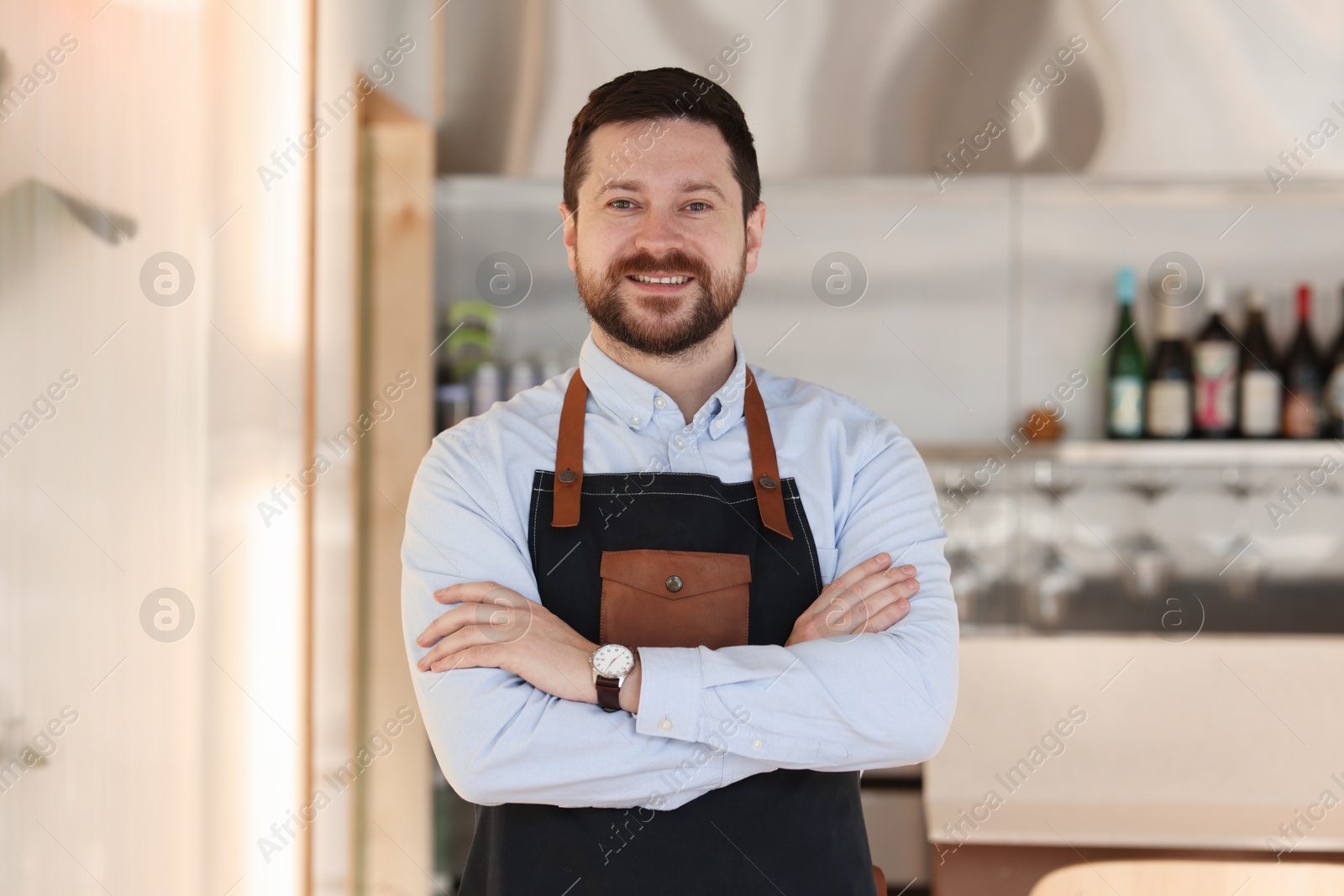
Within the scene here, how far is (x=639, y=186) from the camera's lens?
3.41ft

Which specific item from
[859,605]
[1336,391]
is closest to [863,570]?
[859,605]

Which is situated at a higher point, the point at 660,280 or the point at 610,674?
the point at 660,280

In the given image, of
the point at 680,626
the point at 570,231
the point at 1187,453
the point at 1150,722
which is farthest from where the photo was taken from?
→ the point at 1150,722

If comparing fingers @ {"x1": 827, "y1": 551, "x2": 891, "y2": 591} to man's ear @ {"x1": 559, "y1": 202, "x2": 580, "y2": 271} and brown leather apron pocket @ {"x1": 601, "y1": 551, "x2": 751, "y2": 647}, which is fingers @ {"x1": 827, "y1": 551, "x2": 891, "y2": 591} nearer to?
brown leather apron pocket @ {"x1": 601, "y1": 551, "x2": 751, "y2": 647}

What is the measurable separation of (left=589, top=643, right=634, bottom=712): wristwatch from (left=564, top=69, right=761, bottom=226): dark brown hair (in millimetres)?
454

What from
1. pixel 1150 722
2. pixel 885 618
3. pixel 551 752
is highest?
pixel 885 618

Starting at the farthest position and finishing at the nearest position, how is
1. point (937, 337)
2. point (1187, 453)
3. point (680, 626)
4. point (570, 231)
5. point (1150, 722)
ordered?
point (937, 337) → point (1150, 722) → point (1187, 453) → point (570, 231) → point (680, 626)

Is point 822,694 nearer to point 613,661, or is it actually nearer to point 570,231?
point 613,661

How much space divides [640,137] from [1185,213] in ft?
4.24

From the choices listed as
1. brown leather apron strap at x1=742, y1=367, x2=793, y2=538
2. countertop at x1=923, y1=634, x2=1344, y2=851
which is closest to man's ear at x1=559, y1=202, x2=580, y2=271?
brown leather apron strap at x1=742, y1=367, x2=793, y2=538

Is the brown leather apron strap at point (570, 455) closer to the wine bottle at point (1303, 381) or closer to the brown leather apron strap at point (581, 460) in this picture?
the brown leather apron strap at point (581, 460)

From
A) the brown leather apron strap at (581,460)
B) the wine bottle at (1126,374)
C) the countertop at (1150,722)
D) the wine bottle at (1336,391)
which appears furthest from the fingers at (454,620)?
the wine bottle at (1336,391)

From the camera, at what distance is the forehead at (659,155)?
104 cm

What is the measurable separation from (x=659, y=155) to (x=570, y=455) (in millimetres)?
299
